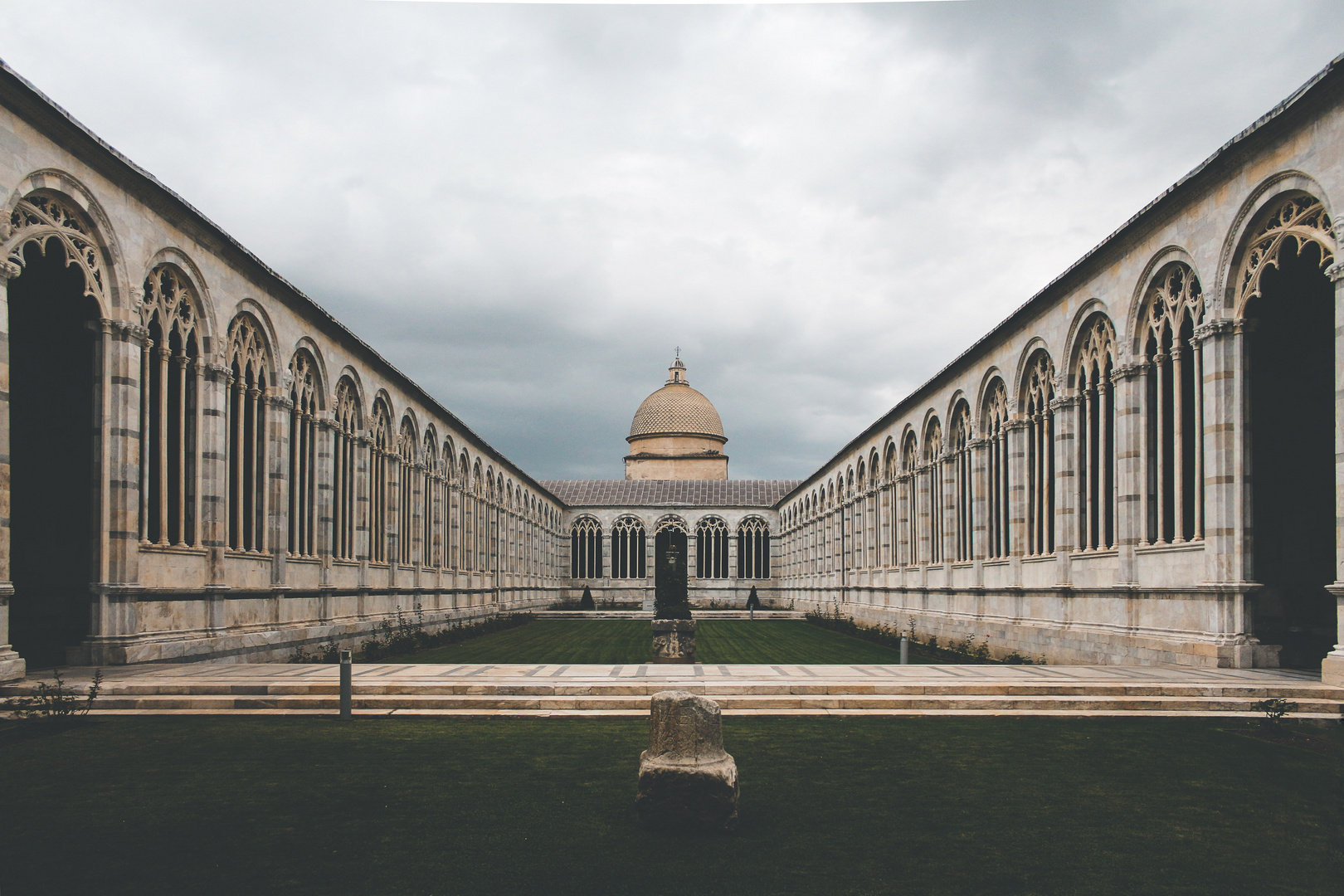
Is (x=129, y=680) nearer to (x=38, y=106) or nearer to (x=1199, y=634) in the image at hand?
(x=38, y=106)

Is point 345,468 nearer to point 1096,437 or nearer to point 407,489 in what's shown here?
point 407,489

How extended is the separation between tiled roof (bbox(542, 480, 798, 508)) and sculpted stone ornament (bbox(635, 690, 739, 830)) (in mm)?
61762

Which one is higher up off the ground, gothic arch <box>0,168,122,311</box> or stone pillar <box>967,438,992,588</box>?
gothic arch <box>0,168,122,311</box>

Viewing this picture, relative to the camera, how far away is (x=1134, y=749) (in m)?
10.7

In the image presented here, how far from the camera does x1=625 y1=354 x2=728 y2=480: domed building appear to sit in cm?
7850

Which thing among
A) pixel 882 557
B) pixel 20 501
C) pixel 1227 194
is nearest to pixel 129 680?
pixel 20 501

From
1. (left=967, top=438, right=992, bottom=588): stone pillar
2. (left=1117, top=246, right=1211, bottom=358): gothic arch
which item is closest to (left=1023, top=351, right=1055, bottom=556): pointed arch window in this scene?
(left=967, top=438, right=992, bottom=588): stone pillar

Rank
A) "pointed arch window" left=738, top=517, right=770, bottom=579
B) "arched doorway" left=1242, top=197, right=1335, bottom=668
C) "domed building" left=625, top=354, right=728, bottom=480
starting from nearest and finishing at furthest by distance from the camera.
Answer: "arched doorway" left=1242, top=197, right=1335, bottom=668 < "pointed arch window" left=738, top=517, right=770, bottom=579 < "domed building" left=625, top=354, right=728, bottom=480

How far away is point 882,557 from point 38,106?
109 feet

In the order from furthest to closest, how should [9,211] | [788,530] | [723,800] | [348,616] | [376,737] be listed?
[788,530], [348,616], [9,211], [376,737], [723,800]

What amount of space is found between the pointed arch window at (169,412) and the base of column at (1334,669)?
62.0 ft

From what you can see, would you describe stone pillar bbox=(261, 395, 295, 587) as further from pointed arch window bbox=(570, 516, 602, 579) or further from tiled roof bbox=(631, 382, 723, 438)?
tiled roof bbox=(631, 382, 723, 438)

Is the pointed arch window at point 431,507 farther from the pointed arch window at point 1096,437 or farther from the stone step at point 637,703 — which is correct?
the pointed arch window at point 1096,437

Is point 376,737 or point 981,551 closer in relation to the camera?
point 376,737
